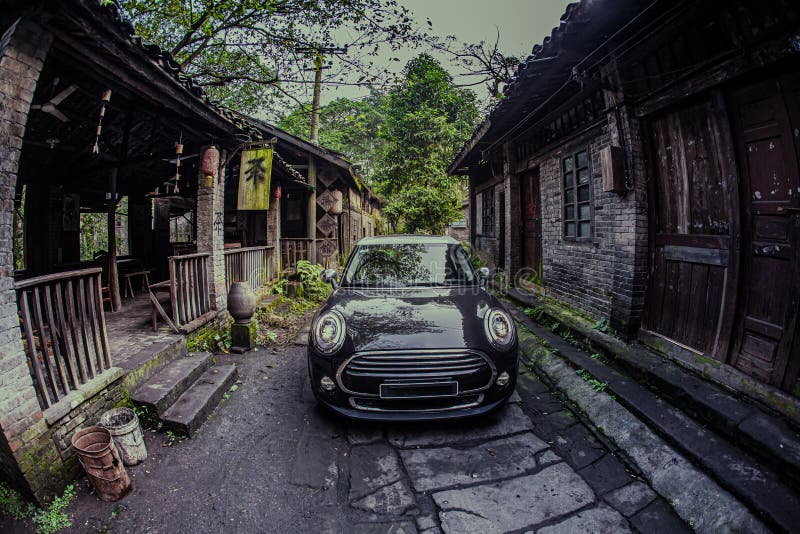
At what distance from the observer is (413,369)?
8.67ft

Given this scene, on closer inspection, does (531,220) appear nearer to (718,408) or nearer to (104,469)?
(718,408)

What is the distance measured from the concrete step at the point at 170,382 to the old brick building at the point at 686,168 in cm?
452

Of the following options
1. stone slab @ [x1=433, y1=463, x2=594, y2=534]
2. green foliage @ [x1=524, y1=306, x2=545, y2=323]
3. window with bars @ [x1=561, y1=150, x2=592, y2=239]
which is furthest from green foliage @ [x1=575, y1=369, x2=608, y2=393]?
window with bars @ [x1=561, y1=150, x2=592, y2=239]

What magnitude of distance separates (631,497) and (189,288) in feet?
15.8

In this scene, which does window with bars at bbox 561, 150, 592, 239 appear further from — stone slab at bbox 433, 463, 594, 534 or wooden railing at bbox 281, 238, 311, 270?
wooden railing at bbox 281, 238, 311, 270

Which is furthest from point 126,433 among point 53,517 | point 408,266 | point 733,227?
point 733,227

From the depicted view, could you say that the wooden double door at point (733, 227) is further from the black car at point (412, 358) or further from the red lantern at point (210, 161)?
the red lantern at point (210, 161)

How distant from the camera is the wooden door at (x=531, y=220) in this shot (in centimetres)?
692

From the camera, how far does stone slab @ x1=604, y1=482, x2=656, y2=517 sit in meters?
2.09

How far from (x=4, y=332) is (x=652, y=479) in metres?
4.04

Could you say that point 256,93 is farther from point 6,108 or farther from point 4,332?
point 4,332

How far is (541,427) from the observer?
117 inches

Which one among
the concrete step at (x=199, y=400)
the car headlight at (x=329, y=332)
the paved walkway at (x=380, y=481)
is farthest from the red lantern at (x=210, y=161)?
the paved walkway at (x=380, y=481)

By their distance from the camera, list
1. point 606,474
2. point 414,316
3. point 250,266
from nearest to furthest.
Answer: point 606,474, point 414,316, point 250,266
